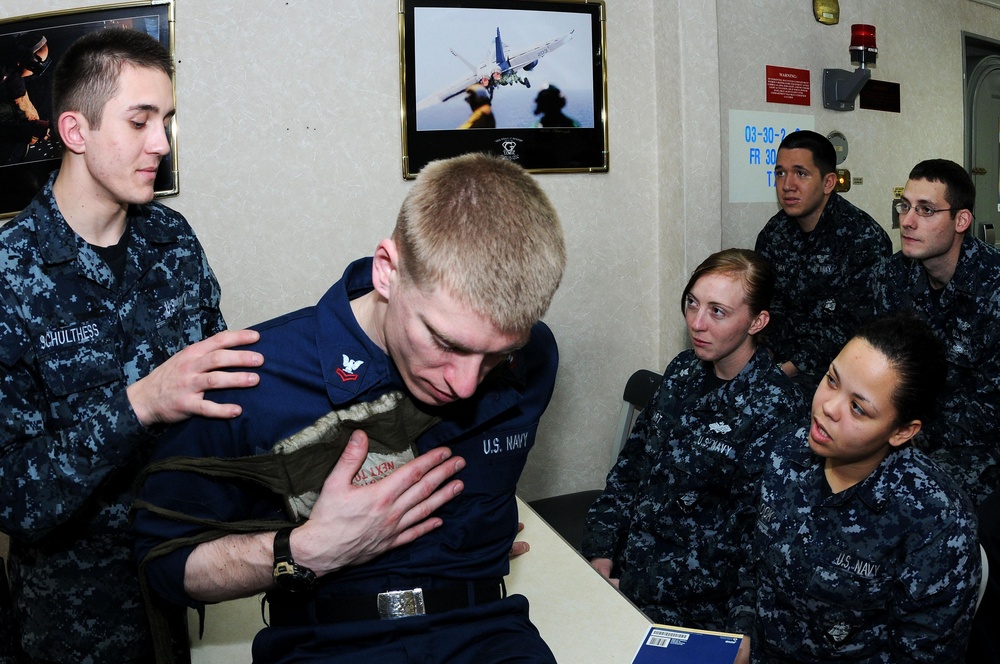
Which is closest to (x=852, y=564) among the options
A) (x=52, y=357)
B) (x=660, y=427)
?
(x=660, y=427)

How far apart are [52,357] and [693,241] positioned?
8.53ft

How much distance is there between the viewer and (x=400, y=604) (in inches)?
47.2

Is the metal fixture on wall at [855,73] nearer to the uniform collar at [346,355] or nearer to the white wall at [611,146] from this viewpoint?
the white wall at [611,146]

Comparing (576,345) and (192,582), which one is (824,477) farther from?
(576,345)

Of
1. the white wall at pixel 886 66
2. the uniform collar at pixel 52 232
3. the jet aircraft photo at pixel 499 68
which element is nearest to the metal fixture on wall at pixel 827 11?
the white wall at pixel 886 66

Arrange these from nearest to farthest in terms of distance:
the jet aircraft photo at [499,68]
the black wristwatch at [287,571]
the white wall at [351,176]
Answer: the black wristwatch at [287,571] < the white wall at [351,176] < the jet aircraft photo at [499,68]

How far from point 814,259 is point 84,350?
239 centimetres

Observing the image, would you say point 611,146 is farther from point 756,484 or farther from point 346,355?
point 346,355

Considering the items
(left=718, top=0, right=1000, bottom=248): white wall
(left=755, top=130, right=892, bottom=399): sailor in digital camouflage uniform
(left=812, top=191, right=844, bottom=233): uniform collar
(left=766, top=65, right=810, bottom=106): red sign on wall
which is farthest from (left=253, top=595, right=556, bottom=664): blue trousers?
(left=766, top=65, right=810, bottom=106): red sign on wall

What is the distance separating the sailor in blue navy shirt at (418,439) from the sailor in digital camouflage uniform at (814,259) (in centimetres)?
164

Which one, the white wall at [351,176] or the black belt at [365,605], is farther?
the white wall at [351,176]

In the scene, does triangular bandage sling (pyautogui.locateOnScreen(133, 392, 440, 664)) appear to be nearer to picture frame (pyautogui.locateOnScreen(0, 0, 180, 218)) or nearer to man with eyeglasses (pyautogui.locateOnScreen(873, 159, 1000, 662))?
picture frame (pyautogui.locateOnScreen(0, 0, 180, 218))

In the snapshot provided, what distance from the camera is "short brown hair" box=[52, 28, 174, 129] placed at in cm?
160

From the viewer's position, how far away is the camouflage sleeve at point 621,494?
229 centimetres
